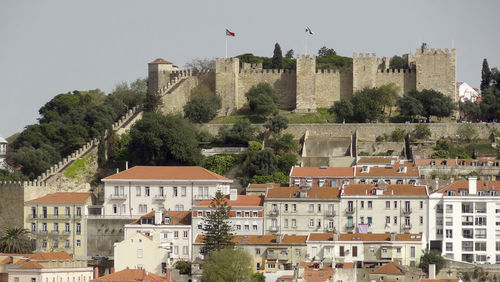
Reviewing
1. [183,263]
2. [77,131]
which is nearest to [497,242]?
[183,263]

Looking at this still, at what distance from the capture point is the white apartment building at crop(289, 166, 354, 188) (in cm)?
8050

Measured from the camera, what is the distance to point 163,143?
87125mm

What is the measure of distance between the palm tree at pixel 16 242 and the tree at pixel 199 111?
2056cm

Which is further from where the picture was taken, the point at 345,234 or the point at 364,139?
the point at 364,139

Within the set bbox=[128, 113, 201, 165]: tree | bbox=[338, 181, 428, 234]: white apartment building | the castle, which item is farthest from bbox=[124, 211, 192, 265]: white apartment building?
the castle

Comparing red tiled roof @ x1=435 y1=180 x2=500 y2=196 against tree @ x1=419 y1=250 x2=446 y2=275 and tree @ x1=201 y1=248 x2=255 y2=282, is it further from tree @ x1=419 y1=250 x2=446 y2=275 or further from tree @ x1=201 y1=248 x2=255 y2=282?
tree @ x1=201 y1=248 x2=255 y2=282

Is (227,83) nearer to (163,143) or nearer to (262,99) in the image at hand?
(262,99)

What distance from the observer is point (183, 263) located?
72500 mm

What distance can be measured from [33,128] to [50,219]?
1903 cm

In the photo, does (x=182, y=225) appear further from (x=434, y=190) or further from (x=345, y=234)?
(x=434, y=190)

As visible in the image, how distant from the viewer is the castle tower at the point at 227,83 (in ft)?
331

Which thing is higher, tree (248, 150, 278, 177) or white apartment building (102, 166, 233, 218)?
tree (248, 150, 278, 177)

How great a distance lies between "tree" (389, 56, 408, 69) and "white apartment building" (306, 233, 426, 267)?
112 feet

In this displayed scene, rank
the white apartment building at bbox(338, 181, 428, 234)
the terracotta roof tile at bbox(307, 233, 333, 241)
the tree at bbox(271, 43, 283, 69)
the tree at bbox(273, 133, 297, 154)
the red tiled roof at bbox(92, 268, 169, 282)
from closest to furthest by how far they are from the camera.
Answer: the red tiled roof at bbox(92, 268, 169, 282) < the terracotta roof tile at bbox(307, 233, 333, 241) < the white apartment building at bbox(338, 181, 428, 234) < the tree at bbox(273, 133, 297, 154) < the tree at bbox(271, 43, 283, 69)
